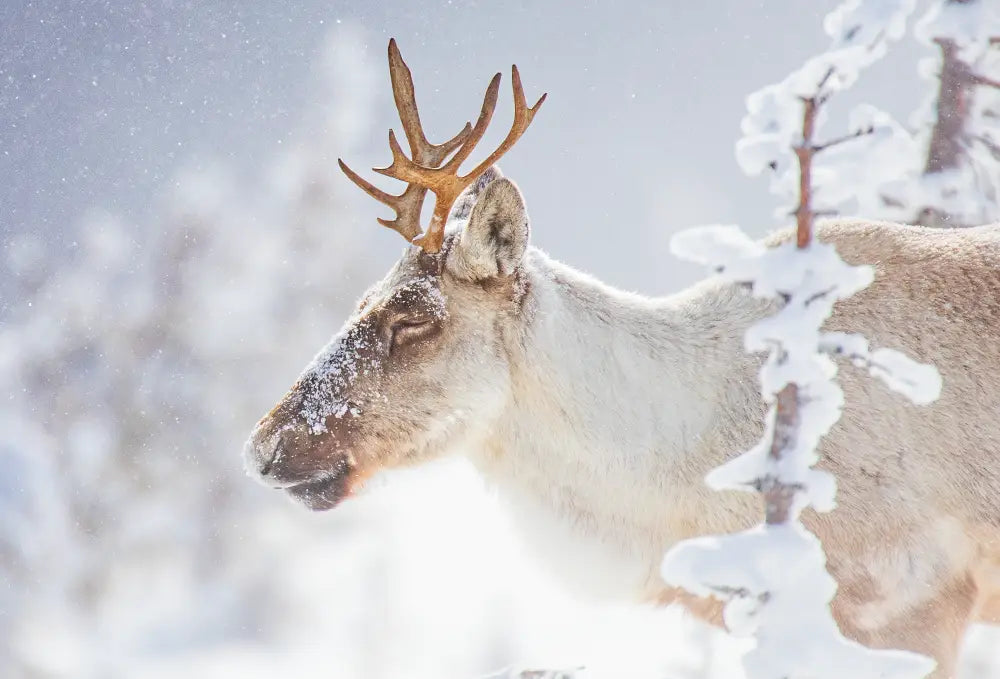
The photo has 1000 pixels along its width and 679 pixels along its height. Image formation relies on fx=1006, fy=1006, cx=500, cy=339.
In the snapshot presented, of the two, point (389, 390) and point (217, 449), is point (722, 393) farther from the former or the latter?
point (217, 449)

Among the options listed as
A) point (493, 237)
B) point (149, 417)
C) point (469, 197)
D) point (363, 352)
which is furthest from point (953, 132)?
point (149, 417)

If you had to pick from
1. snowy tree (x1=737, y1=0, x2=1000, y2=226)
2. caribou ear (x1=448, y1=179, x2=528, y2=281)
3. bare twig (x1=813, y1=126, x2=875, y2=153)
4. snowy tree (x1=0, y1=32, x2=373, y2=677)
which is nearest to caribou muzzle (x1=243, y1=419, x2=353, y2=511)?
caribou ear (x1=448, y1=179, x2=528, y2=281)

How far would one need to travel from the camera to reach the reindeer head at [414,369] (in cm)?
325

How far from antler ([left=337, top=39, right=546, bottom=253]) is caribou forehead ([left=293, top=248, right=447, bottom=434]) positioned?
166mm

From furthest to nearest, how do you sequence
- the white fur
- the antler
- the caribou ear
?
1. the antler
2. the caribou ear
3. the white fur

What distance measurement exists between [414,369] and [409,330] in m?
0.13

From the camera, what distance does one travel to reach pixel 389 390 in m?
3.32

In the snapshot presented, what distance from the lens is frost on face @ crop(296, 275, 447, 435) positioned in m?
3.28

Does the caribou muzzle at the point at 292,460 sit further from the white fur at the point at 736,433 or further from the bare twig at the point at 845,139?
the bare twig at the point at 845,139

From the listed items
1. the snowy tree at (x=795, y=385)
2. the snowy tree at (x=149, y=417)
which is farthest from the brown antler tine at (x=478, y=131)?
the snowy tree at (x=149, y=417)

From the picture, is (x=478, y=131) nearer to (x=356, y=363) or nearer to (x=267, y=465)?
(x=356, y=363)

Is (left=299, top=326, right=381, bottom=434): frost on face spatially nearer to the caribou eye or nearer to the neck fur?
the caribou eye

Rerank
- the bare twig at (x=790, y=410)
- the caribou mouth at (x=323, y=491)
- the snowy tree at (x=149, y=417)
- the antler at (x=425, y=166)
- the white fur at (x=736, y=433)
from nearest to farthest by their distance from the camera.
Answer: the bare twig at (x=790, y=410) → the white fur at (x=736, y=433) → the caribou mouth at (x=323, y=491) → the antler at (x=425, y=166) → the snowy tree at (x=149, y=417)

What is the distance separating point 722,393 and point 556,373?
0.54 m
